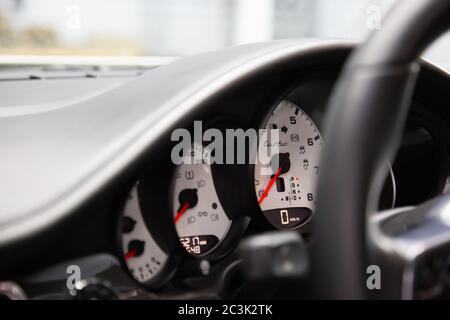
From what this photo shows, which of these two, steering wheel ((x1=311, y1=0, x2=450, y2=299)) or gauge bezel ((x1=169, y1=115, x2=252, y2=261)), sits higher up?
steering wheel ((x1=311, y1=0, x2=450, y2=299))

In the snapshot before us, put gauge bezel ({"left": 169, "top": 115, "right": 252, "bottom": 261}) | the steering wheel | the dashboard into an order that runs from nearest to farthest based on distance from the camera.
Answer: the steering wheel
the dashboard
gauge bezel ({"left": 169, "top": 115, "right": 252, "bottom": 261})

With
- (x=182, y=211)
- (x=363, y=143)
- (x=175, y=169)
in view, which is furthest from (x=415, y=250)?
(x=182, y=211)

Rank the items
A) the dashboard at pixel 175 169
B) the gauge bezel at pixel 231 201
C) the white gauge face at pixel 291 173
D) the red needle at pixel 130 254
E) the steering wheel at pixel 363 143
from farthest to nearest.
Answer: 1. the white gauge face at pixel 291 173
2. the gauge bezel at pixel 231 201
3. the red needle at pixel 130 254
4. the dashboard at pixel 175 169
5. the steering wheel at pixel 363 143

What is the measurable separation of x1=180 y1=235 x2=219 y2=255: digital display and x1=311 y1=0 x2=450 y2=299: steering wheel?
577 mm

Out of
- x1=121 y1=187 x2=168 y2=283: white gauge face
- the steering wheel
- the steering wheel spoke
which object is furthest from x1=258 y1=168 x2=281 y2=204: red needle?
the steering wheel

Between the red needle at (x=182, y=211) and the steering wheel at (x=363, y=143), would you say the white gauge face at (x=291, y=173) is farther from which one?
the steering wheel at (x=363, y=143)

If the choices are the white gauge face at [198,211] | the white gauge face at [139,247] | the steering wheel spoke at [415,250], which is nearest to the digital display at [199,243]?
the white gauge face at [198,211]

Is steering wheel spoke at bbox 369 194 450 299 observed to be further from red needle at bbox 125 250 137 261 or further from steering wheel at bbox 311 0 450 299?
red needle at bbox 125 250 137 261

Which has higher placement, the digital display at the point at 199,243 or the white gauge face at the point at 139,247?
the white gauge face at the point at 139,247

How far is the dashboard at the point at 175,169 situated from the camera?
0.94 meters

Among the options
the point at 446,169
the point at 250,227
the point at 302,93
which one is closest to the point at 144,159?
the point at 250,227

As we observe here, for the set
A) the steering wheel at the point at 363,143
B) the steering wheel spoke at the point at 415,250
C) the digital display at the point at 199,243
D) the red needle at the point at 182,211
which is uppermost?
the steering wheel at the point at 363,143

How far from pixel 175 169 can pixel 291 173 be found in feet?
1.51

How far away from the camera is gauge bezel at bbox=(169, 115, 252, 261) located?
1297 millimetres
